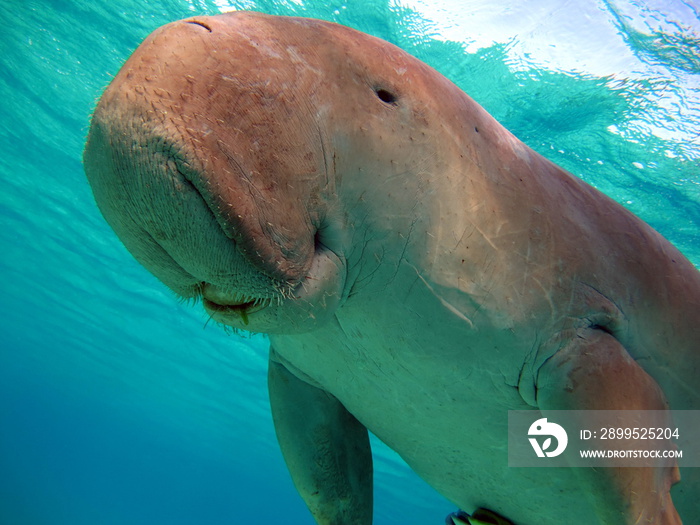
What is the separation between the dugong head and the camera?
41.9 inches

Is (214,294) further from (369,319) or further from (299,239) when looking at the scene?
(369,319)

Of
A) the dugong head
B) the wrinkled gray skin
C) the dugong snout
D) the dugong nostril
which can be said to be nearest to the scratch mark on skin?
the wrinkled gray skin

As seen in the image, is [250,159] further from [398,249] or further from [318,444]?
Answer: [318,444]

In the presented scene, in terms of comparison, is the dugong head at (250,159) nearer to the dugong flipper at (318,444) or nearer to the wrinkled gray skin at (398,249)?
the wrinkled gray skin at (398,249)

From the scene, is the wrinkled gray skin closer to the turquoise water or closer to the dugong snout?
the dugong snout

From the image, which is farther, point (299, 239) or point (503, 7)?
point (503, 7)

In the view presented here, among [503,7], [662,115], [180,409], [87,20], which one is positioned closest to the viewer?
[503,7]

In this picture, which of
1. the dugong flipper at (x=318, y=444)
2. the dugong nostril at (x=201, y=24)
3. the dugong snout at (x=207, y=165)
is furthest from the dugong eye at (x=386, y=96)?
the dugong flipper at (x=318, y=444)

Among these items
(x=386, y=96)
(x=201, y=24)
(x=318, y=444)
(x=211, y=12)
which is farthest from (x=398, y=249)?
(x=211, y=12)

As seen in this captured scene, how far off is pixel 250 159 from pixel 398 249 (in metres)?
0.68

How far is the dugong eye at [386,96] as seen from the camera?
1506mm

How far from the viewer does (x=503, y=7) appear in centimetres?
671

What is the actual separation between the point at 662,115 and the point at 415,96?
25.4 ft

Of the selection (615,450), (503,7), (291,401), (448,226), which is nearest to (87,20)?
(503,7)
